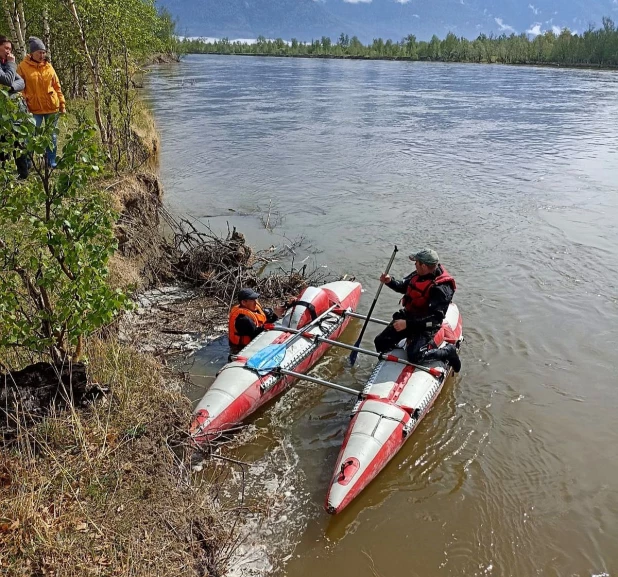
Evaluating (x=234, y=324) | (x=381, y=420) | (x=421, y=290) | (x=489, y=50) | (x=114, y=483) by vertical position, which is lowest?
(x=381, y=420)

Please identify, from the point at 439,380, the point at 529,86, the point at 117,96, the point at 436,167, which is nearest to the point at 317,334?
the point at 439,380

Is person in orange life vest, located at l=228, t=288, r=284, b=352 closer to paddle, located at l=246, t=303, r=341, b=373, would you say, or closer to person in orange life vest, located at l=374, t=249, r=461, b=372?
paddle, located at l=246, t=303, r=341, b=373

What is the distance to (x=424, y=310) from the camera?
715 cm

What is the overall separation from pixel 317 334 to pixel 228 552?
3.84m

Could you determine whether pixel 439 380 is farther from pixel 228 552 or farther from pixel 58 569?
pixel 58 569

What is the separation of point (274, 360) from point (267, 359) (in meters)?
0.10

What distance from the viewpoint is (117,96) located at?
11914 mm

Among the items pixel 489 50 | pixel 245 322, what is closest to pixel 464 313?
pixel 245 322

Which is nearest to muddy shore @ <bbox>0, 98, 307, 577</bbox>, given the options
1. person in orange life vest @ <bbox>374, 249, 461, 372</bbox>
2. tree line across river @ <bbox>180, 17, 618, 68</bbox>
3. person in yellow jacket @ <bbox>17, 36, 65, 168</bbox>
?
person in orange life vest @ <bbox>374, 249, 461, 372</bbox>

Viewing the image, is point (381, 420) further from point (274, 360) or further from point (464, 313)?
point (464, 313)

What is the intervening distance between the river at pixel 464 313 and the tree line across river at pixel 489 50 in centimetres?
5904

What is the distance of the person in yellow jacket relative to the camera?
804cm

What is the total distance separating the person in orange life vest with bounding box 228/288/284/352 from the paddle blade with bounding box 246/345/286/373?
0.48 meters

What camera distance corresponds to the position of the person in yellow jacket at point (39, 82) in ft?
26.4
